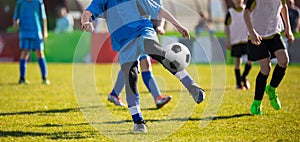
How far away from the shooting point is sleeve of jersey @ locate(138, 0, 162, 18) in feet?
19.7

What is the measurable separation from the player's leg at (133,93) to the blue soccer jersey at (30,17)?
19.5 ft

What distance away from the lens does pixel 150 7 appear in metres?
6.02

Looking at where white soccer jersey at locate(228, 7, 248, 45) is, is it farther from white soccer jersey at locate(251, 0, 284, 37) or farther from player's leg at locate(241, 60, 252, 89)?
white soccer jersey at locate(251, 0, 284, 37)

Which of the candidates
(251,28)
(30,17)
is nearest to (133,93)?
(251,28)

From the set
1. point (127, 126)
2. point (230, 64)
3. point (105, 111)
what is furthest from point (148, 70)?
point (230, 64)

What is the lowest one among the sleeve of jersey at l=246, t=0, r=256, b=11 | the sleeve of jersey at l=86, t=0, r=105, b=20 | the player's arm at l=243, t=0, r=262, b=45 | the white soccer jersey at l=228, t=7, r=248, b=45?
the white soccer jersey at l=228, t=7, r=248, b=45

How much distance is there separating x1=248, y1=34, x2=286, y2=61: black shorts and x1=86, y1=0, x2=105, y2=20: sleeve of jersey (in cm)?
216

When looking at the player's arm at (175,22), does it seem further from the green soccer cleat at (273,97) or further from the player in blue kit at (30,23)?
the player in blue kit at (30,23)

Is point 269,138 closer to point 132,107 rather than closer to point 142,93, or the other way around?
point 132,107

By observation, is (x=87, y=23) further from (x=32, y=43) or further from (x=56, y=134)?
(x=32, y=43)

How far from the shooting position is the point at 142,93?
10.4 metres

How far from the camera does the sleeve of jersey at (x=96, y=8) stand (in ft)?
19.4

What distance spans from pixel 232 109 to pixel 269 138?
7.40 feet

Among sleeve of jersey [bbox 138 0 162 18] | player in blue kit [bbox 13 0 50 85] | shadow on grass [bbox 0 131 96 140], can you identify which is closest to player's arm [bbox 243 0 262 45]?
sleeve of jersey [bbox 138 0 162 18]
